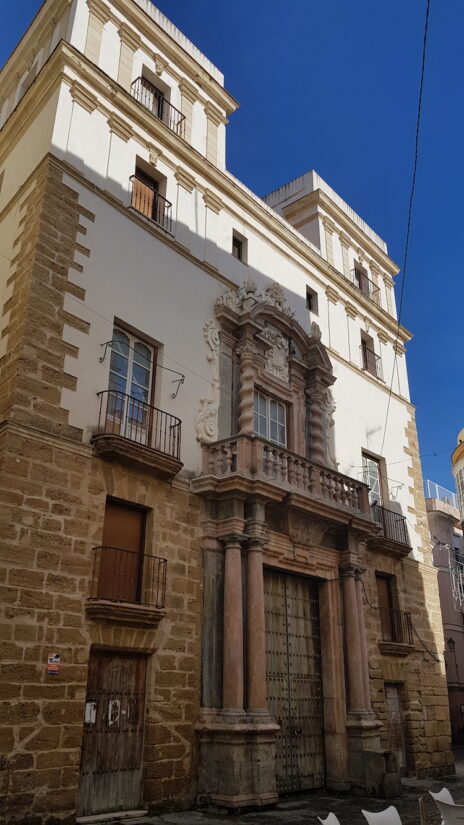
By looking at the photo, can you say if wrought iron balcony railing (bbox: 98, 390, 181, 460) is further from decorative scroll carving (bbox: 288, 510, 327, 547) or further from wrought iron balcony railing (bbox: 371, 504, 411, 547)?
wrought iron balcony railing (bbox: 371, 504, 411, 547)

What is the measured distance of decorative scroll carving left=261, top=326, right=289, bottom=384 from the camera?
577 inches

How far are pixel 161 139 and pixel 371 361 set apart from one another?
28.2ft

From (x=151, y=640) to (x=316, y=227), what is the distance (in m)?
12.7

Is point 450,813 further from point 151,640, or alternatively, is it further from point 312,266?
point 312,266

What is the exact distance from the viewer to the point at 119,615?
959 centimetres

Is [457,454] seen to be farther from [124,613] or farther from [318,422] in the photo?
[124,613]

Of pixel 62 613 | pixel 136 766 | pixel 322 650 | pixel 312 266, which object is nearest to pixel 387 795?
pixel 322 650

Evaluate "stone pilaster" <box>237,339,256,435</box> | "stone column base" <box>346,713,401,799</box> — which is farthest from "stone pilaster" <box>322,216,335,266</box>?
"stone column base" <box>346,713,401,799</box>

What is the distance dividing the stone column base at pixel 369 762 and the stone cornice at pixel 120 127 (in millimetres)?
11466

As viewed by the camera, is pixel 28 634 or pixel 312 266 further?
pixel 312 266

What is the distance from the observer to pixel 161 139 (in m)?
13.8

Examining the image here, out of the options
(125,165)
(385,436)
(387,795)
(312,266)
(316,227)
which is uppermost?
(316,227)

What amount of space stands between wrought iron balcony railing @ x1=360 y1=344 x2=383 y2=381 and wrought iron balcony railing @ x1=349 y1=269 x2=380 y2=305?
1.87m

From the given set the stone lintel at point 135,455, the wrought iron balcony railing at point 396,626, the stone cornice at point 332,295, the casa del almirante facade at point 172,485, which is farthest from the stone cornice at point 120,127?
the wrought iron balcony railing at point 396,626
